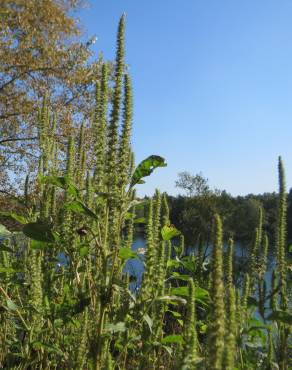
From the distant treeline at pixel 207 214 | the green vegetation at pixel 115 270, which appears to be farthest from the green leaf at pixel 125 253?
the distant treeline at pixel 207 214

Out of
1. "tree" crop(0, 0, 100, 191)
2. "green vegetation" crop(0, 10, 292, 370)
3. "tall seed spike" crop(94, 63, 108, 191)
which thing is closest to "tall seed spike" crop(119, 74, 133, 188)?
"green vegetation" crop(0, 10, 292, 370)

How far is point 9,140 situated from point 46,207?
51.0 ft

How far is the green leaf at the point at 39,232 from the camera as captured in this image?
2088mm

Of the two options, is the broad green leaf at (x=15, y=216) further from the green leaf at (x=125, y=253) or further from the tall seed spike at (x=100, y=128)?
the green leaf at (x=125, y=253)

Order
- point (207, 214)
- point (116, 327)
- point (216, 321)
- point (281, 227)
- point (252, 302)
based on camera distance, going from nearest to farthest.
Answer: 1. point (216, 321)
2. point (116, 327)
3. point (281, 227)
4. point (252, 302)
5. point (207, 214)

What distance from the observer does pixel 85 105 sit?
18812 mm

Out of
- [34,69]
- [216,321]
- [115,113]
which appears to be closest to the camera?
[216,321]

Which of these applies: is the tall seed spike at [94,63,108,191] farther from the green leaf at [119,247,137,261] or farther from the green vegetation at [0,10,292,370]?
the green leaf at [119,247,137,261]

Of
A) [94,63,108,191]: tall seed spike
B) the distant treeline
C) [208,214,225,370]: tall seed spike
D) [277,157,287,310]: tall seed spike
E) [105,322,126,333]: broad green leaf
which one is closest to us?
[208,214,225,370]: tall seed spike

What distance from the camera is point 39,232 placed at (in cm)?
Answer: 213

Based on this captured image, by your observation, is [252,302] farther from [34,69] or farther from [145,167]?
[34,69]

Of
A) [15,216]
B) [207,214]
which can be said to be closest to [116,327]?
[15,216]

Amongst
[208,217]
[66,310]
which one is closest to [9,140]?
[66,310]

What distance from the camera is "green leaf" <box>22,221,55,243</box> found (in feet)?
6.85
